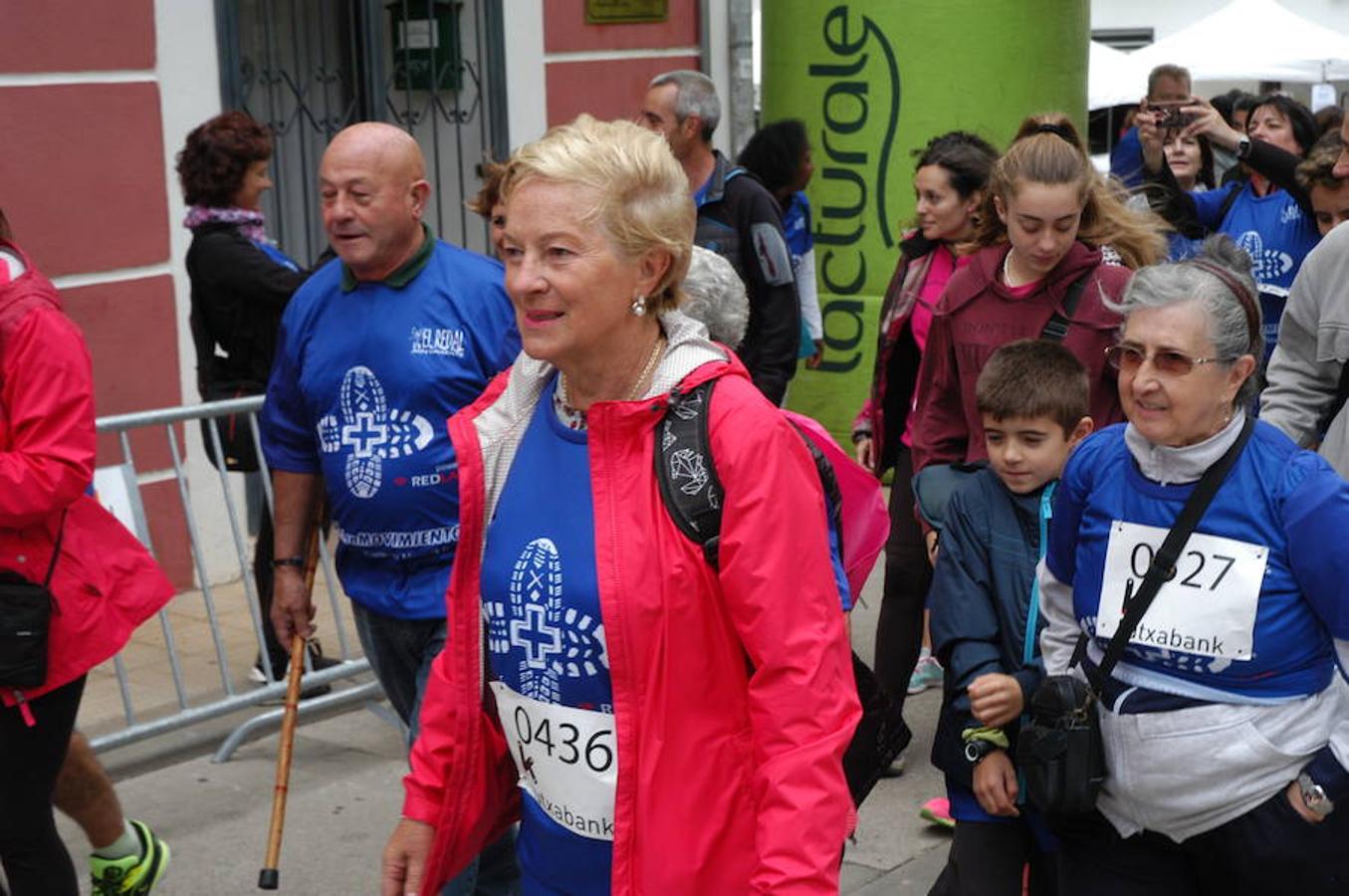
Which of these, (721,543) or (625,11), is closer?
(721,543)

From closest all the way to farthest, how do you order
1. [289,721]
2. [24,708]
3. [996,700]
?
[996,700]
[24,708]
[289,721]

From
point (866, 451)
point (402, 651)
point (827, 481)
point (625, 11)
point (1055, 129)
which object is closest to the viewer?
point (827, 481)

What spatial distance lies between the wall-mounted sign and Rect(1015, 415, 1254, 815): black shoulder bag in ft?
23.4

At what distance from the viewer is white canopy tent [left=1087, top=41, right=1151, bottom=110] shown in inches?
768

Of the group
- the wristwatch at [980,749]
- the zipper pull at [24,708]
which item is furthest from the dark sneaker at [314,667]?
the wristwatch at [980,749]

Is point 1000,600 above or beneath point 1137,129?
beneath

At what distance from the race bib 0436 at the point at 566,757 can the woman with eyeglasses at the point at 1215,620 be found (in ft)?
3.42

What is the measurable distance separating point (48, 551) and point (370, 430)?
0.71 meters

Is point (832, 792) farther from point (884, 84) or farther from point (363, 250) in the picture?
point (884, 84)

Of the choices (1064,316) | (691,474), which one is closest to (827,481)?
(691,474)

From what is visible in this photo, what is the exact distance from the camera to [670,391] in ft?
8.92

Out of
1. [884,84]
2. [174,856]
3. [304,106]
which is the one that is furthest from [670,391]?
[884,84]

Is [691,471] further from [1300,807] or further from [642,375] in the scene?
[1300,807]

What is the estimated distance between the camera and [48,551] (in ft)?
13.3
